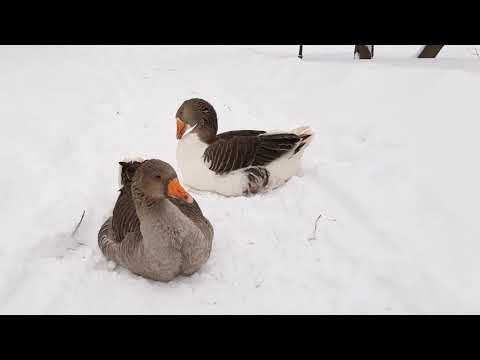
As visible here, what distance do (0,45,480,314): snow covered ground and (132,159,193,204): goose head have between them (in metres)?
0.73

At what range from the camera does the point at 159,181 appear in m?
3.13

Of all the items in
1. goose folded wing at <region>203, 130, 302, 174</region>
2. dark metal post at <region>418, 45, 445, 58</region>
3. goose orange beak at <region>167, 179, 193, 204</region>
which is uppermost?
goose orange beak at <region>167, 179, 193, 204</region>

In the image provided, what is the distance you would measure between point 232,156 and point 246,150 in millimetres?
156

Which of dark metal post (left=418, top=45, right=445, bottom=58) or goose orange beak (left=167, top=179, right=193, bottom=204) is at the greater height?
goose orange beak (left=167, top=179, right=193, bottom=204)

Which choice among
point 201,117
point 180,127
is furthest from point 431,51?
point 180,127

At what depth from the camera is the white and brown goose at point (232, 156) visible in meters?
4.62

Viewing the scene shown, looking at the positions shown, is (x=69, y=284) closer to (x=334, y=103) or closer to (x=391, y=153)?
(x=391, y=153)

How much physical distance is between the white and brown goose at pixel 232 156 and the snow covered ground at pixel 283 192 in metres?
0.16

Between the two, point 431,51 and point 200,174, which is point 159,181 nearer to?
point 200,174

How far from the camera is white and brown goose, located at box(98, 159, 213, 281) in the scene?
3139mm

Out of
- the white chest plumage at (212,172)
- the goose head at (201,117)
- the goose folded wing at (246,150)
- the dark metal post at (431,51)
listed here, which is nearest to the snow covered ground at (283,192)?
the white chest plumage at (212,172)

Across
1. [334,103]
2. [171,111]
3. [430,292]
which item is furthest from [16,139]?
[430,292]

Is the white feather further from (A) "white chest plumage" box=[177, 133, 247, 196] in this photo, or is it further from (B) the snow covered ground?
(B) the snow covered ground

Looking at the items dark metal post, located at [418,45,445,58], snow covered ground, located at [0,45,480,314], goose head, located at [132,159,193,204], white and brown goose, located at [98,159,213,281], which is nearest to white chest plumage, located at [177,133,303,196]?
snow covered ground, located at [0,45,480,314]
